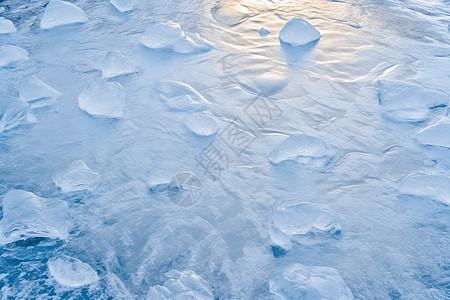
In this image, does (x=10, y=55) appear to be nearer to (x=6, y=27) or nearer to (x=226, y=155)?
(x=6, y=27)

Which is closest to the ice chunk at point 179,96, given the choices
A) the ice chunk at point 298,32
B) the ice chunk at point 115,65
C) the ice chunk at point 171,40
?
the ice chunk at point 115,65

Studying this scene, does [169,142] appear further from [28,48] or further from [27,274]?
[28,48]

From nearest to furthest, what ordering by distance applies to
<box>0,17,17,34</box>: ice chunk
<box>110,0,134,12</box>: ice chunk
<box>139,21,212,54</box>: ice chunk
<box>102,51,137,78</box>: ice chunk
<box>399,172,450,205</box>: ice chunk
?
<box>399,172,450,205</box>: ice chunk
<box>102,51,137,78</box>: ice chunk
<box>139,21,212,54</box>: ice chunk
<box>0,17,17,34</box>: ice chunk
<box>110,0,134,12</box>: ice chunk

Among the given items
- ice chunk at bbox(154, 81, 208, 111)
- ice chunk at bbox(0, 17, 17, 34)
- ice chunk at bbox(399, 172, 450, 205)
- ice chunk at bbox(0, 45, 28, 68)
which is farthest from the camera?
ice chunk at bbox(0, 17, 17, 34)

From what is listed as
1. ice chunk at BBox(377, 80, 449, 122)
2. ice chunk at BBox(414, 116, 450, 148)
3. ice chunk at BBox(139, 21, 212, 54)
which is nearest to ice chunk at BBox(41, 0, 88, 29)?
ice chunk at BBox(139, 21, 212, 54)

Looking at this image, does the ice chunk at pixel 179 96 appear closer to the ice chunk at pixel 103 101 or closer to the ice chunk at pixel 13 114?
the ice chunk at pixel 103 101

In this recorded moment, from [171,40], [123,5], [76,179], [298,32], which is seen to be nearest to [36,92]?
[76,179]

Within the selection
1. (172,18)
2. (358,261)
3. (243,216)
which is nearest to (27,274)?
(243,216)

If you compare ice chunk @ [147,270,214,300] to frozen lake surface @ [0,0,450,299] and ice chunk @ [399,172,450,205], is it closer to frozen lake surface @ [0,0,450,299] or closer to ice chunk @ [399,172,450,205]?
frozen lake surface @ [0,0,450,299]
